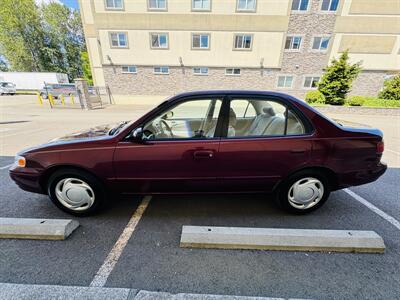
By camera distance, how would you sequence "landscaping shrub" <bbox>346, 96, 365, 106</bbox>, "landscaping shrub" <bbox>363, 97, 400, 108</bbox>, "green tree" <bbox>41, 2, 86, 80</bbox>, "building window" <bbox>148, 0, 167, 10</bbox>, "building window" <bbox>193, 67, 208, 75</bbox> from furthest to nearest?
"green tree" <bbox>41, 2, 86, 80</bbox>, "building window" <bbox>193, 67, 208, 75</bbox>, "building window" <bbox>148, 0, 167, 10</bbox>, "landscaping shrub" <bbox>346, 96, 365, 106</bbox>, "landscaping shrub" <bbox>363, 97, 400, 108</bbox>

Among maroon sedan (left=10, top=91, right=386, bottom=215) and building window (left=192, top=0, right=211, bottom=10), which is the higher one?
building window (left=192, top=0, right=211, bottom=10)

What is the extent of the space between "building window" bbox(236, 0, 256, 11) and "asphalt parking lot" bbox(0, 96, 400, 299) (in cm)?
1779

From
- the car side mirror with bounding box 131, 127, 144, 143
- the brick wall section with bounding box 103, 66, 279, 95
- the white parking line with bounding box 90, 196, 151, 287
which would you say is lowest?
the white parking line with bounding box 90, 196, 151, 287

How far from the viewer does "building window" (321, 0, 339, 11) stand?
15704 mm

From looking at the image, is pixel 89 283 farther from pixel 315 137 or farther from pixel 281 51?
pixel 281 51

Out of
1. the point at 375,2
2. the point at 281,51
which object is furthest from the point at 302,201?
the point at 375,2

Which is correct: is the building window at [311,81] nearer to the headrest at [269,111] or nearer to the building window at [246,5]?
the building window at [246,5]

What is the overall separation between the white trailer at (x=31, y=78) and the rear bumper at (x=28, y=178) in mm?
34307

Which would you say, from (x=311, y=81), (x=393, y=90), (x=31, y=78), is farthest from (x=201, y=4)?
(x=31, y=78)

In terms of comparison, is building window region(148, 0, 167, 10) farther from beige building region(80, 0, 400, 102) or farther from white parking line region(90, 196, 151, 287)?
white parking line region(90, 196, 151, 287)

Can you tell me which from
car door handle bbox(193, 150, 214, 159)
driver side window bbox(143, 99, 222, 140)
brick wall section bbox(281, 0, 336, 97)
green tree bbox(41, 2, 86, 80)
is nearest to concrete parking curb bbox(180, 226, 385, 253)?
car door handle bbox(193, 150, 214, 159)

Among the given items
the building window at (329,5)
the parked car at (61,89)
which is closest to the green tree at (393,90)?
the building window at (329,5)

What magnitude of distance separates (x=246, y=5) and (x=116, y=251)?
19.3m

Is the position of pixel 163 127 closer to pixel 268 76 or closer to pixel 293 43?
pixel 268 76
